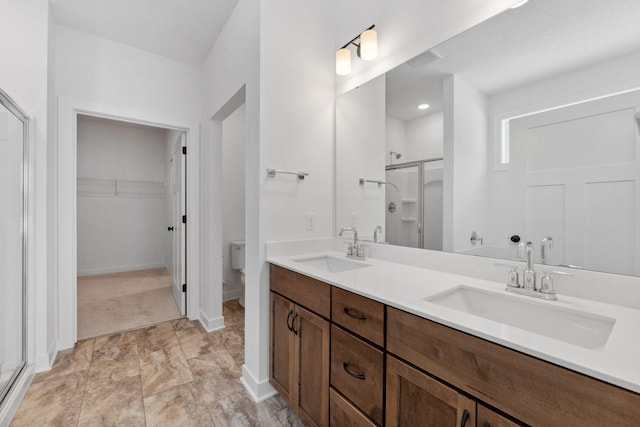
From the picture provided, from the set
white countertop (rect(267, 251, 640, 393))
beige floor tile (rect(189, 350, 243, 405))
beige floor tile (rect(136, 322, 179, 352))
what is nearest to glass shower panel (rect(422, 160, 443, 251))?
white countertop (rect(267, 251, 640, 393))

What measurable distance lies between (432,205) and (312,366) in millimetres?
1059

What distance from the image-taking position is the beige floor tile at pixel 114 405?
4.99 ft

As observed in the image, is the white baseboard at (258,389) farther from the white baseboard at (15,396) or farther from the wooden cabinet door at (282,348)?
the white baseboard at (15,396)

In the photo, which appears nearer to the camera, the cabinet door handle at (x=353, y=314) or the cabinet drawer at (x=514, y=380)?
the cabinet drawer at (x=514, y=380)

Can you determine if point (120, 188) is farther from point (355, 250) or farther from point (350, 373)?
point (350, 373)

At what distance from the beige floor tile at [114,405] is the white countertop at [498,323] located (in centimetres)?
121

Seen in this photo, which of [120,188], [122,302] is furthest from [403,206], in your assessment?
[120,188]

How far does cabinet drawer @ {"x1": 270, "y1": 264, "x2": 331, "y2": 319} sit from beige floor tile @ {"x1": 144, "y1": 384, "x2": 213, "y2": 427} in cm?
78

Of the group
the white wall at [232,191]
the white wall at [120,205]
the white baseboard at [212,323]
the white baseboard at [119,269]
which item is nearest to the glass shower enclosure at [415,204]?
the white baseboard at [212,323]

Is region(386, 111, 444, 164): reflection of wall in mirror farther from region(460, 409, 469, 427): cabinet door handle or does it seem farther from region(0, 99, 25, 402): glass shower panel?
region(0, 99, 25, 402): glass shower panel

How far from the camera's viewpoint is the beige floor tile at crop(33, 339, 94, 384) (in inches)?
76.5

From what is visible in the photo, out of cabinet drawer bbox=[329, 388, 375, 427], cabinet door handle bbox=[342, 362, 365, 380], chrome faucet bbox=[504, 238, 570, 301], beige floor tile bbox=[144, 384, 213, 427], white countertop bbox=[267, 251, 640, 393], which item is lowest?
beige floor tile bbox=[144, 384, 213, 427]

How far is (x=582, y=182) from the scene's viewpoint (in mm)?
1046

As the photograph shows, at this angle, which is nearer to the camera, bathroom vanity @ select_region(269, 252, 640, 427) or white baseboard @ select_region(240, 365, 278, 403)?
bathroom vanity @ select_region(269, 252, 640, 427)
